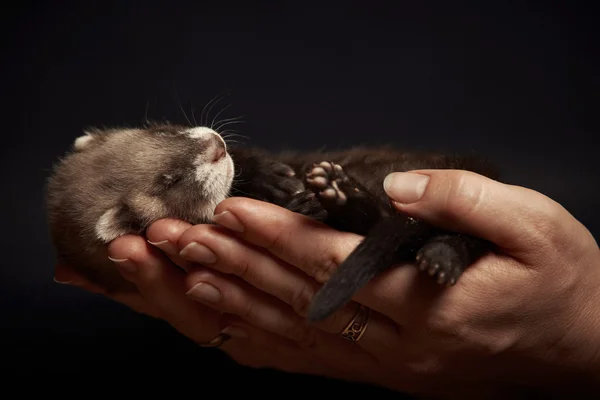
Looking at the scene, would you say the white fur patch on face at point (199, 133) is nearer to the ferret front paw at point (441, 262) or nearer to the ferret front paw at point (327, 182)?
the ferret front paw at point (327, 182)

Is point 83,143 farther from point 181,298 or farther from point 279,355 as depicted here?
point 279,355

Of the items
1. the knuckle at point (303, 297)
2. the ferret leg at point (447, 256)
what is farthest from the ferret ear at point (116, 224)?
the ferret leg at point (447, 256)

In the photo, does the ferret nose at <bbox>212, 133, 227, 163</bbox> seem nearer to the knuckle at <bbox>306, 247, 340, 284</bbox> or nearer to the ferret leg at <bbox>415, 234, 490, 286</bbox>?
the knuckle at <bbox>306, 247, 340, 284</bbox>

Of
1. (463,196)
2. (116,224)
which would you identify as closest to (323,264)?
(463,196)

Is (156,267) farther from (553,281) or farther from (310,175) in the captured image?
(553,281)

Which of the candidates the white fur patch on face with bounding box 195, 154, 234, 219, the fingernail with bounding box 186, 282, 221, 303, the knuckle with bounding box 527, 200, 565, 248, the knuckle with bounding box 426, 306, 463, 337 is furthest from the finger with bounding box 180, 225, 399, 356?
the knuckle with bounding box 527, 200, 565, 248

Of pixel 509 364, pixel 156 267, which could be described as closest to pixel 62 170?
pixel 156 267
